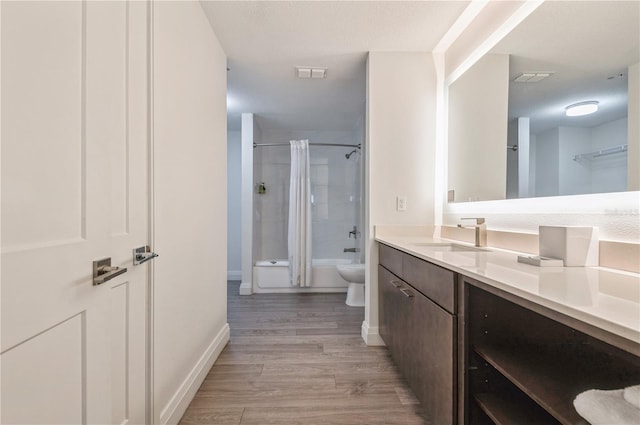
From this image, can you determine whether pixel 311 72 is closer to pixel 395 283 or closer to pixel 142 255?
pixel 395 283

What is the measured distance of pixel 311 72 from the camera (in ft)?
7.82

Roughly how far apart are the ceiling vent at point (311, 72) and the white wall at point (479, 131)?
1075 mm

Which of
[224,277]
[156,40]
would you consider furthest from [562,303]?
[224,277]

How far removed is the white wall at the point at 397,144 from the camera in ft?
6.94

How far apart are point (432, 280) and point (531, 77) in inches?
46.2

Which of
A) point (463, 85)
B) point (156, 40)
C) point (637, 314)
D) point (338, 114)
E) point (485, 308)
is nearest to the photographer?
point (637, 314)

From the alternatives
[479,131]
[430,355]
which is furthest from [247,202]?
[430,355]

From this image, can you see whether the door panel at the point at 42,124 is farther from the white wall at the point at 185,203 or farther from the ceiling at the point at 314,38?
the ceiling at the point at 314,38

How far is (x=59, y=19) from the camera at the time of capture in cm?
65

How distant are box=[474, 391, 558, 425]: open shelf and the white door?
47.6 inches

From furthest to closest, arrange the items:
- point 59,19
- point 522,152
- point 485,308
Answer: point 522,152 < point 485,308 < point 59,19

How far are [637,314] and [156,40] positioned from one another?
1.76 m

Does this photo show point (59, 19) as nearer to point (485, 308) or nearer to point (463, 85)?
point (485, 308)

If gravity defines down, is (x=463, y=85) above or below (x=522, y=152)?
above
